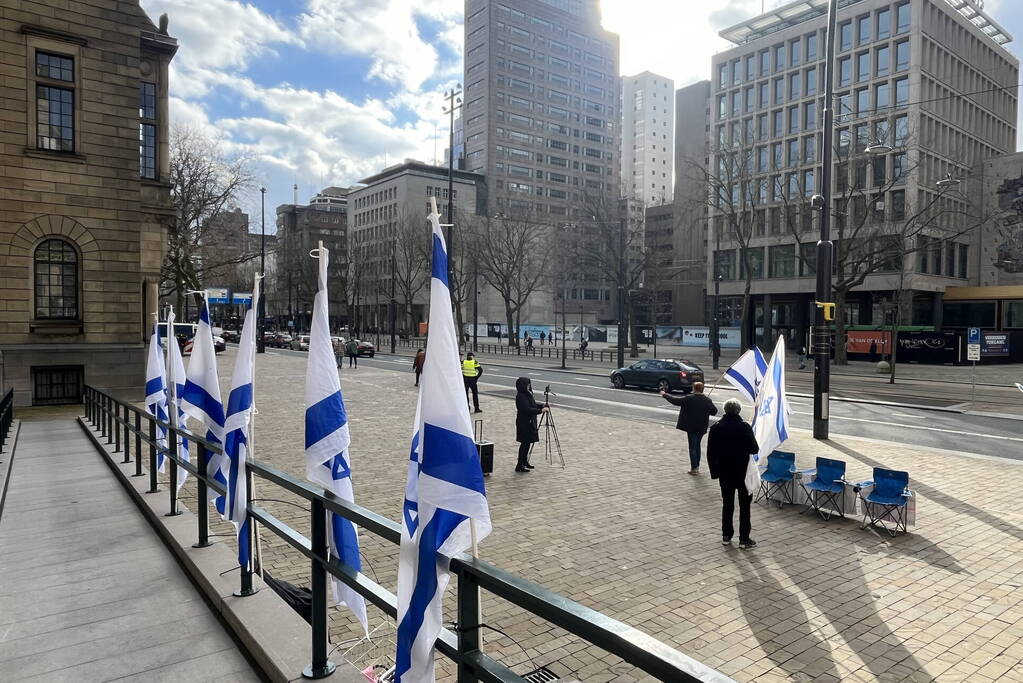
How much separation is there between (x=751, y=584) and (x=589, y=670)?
248 cm

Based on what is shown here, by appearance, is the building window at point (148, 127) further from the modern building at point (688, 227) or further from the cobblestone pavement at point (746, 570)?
the modern building at point (688, 227)

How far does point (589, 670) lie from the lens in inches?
192

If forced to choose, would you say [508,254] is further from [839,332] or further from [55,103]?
[55,103]

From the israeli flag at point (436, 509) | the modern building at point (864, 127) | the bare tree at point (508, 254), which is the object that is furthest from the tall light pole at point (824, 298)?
the bare tree at point (508, 254)

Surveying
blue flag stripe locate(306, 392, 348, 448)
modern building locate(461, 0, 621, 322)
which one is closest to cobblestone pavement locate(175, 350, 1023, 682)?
blue flag stripe locate(306, 392, 348, 448)

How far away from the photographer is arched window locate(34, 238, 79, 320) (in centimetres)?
1981

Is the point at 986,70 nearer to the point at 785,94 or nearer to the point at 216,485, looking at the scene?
the point at 785,94

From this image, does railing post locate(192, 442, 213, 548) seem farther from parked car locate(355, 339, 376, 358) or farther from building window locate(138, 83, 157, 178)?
parked car locate(355, 339, 376, 358)

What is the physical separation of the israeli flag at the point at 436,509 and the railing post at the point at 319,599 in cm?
97

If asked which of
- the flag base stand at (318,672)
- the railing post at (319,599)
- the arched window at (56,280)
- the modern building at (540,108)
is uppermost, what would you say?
the modern building at (540,108)

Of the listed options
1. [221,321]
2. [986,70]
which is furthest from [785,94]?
[221,321]

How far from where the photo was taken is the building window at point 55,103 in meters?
19.6

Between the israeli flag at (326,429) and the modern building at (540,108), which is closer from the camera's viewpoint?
the israeli flag at (326,429)

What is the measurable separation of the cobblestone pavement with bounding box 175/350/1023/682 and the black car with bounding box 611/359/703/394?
13879 millimetres
